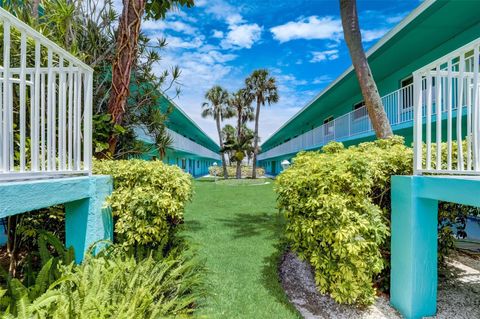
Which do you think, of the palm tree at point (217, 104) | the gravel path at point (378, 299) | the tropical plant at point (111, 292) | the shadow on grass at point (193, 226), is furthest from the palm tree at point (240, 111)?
the tropical plant at point (111, 292)

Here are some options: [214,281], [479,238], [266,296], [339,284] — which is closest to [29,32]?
[214,281]

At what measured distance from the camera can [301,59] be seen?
2266 centimetres

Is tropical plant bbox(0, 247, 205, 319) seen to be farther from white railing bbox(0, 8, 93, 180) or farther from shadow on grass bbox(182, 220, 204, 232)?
shadow on grass bbox(182, 220, 204, 232)

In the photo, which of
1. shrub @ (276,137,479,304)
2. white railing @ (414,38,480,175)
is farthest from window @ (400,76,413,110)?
white railing @ (414,38,480,175)

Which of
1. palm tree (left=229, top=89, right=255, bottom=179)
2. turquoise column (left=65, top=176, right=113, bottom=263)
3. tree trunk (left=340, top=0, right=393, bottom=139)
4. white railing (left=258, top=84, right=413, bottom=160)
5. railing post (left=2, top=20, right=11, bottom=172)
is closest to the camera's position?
railing post (left=2, top=20, right=11, bottom=172)

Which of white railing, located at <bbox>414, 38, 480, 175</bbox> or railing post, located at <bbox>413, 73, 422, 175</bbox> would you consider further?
railing post, located at <bbox>413, 73, 422, 175</bbox>

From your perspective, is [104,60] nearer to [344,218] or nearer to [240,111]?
[344,218]

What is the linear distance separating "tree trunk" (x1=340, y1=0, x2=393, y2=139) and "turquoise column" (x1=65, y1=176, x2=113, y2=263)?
6549 mm

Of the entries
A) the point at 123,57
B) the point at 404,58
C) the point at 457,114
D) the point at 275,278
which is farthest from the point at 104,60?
the point at 404,58

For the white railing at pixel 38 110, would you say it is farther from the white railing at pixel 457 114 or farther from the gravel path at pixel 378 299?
the white railing at pixel 457 114

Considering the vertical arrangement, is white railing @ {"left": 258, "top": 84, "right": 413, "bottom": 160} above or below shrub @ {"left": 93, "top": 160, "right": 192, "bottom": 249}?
above

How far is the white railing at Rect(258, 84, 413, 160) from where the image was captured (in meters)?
10.2

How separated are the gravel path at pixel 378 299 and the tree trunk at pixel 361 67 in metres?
3.59

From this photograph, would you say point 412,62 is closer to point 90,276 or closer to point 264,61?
point 90,276
